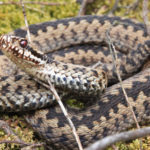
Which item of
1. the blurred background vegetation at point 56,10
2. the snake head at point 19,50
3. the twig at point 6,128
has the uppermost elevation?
the blurred background vegetation at point 56,10

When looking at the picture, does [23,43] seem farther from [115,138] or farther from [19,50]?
[115,138]

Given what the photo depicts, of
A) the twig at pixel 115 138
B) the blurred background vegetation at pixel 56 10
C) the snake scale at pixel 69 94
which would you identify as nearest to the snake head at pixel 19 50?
the snake scale at pixel 69 94

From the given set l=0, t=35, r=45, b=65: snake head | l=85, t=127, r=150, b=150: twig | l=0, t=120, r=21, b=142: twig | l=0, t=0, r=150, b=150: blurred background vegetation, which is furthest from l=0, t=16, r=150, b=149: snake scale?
l=85, t=127, r=150, b=150: twig

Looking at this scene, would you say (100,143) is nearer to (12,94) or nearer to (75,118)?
(75,118)

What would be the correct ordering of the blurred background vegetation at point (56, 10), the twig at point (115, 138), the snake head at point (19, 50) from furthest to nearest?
the blurred background vegetation at point (56, 10)
the snake head at point (19, 50)
the twig at point (115, 138)

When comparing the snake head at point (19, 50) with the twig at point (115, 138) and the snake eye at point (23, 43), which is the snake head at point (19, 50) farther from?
the twig at point (115, 138)

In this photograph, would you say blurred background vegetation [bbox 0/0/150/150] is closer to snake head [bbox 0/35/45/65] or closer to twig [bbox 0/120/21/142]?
snake head [bbox 0/35/45/65]

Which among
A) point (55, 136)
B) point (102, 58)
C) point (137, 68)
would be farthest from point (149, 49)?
point (55, 136)

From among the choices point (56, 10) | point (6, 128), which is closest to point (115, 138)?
point (6, 128)
